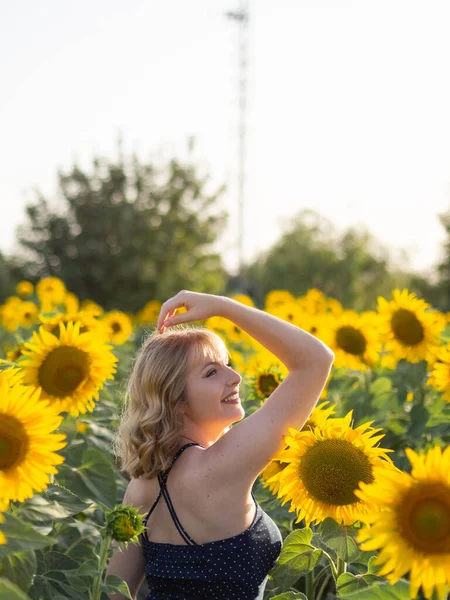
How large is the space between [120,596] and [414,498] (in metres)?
1.21

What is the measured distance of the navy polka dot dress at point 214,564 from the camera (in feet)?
7.68

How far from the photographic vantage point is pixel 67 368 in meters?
3.16

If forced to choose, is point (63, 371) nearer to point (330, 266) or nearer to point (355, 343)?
point (355, 343)

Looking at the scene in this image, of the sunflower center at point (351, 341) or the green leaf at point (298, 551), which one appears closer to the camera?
the green leaf at point (298, 551)

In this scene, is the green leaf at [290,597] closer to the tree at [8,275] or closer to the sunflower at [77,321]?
the sunflower at [77,321]

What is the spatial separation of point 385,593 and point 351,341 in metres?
3.20

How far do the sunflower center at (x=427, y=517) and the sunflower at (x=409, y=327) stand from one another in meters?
2.81

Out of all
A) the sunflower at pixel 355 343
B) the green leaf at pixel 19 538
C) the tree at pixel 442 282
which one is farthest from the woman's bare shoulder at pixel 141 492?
the tree at pixel 442 282

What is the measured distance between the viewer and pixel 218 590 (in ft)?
7.79

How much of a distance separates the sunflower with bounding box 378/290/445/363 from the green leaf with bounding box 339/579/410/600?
2.78 meters

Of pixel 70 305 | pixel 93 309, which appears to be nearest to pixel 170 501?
pixel 93 309

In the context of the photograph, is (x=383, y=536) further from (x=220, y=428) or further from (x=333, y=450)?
(x=220, y=428)

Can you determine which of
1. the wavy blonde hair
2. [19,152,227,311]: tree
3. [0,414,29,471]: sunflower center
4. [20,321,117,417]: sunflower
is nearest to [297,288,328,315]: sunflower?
[20,321,117,417]: sunflower

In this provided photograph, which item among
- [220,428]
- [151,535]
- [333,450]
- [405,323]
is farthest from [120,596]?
[405,323]
